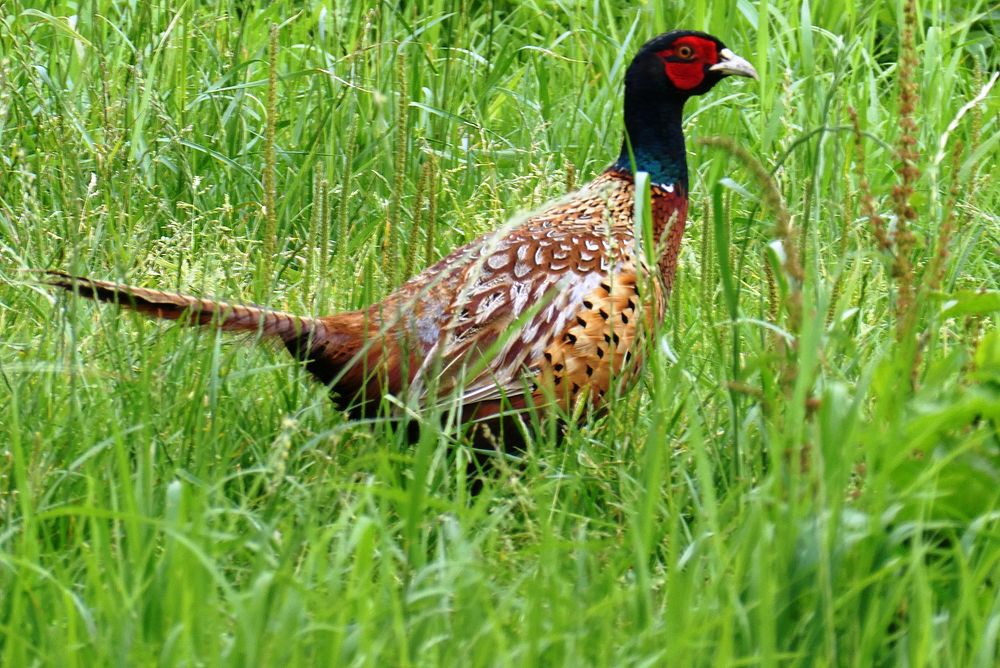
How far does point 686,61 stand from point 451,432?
135 cm

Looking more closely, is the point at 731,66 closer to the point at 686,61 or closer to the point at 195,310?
the point at 686,61

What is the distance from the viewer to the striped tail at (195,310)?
331 cm

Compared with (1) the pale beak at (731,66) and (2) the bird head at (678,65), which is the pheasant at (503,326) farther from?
(1) the pale beak at (731,66)

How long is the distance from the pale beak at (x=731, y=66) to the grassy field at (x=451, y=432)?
35 centimetres

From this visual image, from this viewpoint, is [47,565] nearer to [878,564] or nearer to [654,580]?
[654,580]

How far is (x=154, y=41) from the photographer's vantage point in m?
5.22

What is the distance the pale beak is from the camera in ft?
14.5

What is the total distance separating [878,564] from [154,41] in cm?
347

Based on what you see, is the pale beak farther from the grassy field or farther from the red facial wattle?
the grassy field

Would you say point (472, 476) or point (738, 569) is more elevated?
point (738, 569)

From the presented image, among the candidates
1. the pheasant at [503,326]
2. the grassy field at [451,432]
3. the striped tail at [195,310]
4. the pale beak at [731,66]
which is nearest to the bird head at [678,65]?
the pale beak at [731,66]

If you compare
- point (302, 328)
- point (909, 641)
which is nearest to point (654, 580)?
point (909, 641)

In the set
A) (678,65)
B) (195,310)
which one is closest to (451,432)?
(195,310)

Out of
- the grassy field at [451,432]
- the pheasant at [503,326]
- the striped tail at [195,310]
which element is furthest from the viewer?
the pheasant at [503,326]
